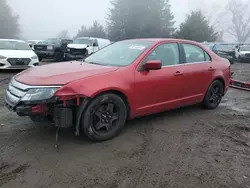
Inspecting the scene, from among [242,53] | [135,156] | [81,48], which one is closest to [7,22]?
[81,48]

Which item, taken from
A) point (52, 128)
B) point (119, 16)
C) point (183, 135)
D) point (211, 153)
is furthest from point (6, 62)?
point (119, 16)

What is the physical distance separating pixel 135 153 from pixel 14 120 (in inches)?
95.6

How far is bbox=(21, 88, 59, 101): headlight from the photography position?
3457 mm

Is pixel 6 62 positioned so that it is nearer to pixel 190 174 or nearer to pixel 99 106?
pixel 99 106

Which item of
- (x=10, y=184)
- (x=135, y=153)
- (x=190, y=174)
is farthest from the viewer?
(x=135, y=153)

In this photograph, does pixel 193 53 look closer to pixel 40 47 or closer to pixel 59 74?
pixel 59 74

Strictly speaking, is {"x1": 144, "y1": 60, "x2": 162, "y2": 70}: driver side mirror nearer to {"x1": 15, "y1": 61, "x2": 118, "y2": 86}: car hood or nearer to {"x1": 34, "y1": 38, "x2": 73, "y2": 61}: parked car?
{"x1": 15, "y1": 61, "x2": 118, "y2": 86}: car hood

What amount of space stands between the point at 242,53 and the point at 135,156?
22239 mm

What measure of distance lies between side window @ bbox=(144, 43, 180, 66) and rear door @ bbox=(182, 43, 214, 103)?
254 millimetres

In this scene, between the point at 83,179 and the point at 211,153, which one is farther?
the point at 211,153

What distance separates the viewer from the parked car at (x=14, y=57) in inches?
405

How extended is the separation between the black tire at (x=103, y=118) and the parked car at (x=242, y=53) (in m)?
21.6

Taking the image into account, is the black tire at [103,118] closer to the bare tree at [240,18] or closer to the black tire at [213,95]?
the black tire at [213,95]

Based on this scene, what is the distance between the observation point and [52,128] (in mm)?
4348
